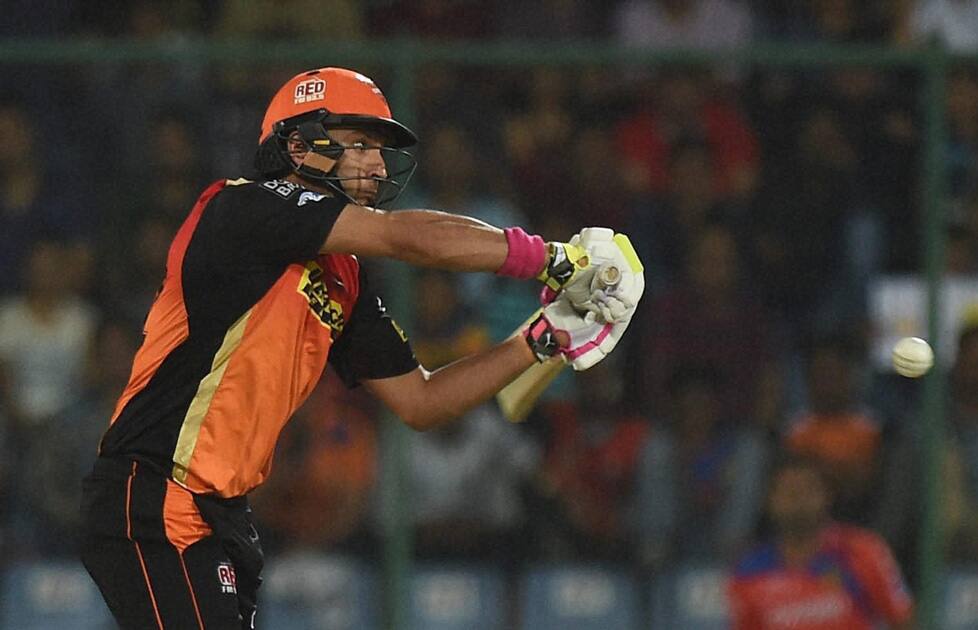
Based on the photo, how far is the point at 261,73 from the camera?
7500mm

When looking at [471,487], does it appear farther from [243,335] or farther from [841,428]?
[243,335]

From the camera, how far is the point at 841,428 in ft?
25.0

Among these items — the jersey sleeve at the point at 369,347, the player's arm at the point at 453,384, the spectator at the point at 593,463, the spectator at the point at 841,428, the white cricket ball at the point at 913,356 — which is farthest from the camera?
the spectator at the point at 841,428

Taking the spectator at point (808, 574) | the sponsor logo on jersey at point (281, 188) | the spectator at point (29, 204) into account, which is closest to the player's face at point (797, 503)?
the spectator at point (808, 574)

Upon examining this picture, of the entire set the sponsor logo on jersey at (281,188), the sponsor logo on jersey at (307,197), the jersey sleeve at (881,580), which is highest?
the sponsor logo on jersey at (281,188)

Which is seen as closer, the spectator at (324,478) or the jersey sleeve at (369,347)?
the jersey sleeve at (369,347)

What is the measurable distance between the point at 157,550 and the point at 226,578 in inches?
7.5

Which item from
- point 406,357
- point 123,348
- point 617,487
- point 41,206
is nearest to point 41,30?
point 41,206

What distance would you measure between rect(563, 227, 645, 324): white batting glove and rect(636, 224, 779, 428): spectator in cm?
290

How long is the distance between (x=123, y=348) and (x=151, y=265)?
360mm

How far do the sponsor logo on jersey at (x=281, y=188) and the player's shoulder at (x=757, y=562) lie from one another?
11.5ft

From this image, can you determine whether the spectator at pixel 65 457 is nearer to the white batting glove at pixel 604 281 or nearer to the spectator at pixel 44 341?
the spectator at pixel 44 341

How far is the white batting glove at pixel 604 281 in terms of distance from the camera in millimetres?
4578

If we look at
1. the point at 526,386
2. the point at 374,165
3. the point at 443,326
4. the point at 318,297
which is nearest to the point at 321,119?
the point at 374,165
